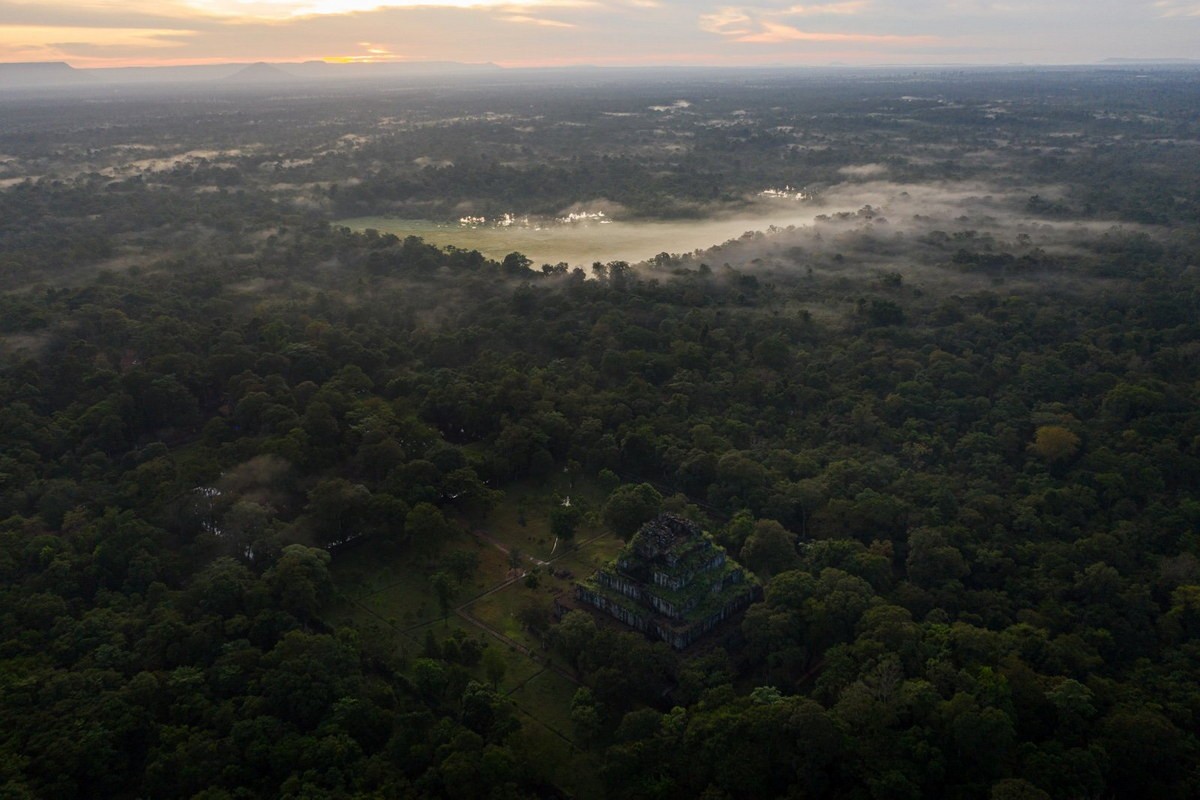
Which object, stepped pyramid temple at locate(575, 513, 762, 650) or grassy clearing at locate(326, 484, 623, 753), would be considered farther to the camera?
stepped pyramid temple at locate(575, 513, 762, 650)

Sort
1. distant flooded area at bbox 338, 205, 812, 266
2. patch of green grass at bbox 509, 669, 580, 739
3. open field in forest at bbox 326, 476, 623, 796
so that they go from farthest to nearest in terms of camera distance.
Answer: distant flooded area at bbox 338, 205, 812, 266, open field in forest at bbox 326, 476, 623, 796, patch of green grass at bbox 509, 669, 580, 739

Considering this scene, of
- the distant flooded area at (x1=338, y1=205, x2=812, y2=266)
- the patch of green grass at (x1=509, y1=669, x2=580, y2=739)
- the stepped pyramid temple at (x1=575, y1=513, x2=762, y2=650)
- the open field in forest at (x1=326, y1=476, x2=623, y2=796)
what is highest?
the distant flooded area at (x1=338, y1=205, x2=812, y2=266)

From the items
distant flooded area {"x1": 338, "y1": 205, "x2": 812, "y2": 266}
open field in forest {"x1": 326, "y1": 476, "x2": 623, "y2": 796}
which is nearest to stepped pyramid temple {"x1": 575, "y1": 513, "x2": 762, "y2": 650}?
open field in forest {"x1": 326, "y1": 476, "x2": 623, "y2": 796}

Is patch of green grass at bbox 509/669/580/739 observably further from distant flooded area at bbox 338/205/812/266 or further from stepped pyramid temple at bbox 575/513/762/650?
distant flooded area at bbox 338/205/812/266

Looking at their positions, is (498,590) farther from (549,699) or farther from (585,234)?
(585,234)

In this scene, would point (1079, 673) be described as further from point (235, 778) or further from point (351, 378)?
point (351, 378)

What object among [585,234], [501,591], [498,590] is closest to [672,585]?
[501,591]

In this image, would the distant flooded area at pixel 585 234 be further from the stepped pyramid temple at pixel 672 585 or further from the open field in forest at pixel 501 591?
the stepped pyramid temple at pixel 672 585
